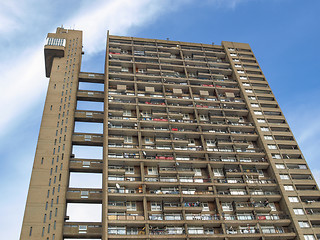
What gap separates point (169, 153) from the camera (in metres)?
56.8

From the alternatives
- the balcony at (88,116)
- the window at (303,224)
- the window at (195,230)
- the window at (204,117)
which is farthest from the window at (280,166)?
the balcony at (88,116)

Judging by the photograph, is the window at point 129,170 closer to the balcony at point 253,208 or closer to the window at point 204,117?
the balcony at point 253,208

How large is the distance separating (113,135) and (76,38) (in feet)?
105

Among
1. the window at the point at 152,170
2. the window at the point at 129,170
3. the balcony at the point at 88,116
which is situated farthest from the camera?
the balcony at the point at 88,116

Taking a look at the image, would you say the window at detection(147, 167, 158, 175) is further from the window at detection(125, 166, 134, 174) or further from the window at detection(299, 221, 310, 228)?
the window at detection(299, 221, 310, 228)

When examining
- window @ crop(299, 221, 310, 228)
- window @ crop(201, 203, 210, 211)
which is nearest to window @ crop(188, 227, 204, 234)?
window @ crop(201, 203, 210, 211)

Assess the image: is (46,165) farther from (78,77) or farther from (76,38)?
(76,38)

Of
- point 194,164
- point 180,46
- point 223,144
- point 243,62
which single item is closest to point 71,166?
point 194,164

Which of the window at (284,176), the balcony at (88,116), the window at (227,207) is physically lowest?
the window at (227,207)

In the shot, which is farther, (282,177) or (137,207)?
(282,177)

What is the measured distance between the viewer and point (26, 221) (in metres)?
47.4

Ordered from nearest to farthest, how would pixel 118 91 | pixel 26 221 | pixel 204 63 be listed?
pixel 26 221
pixel 118 91
pixel 204 63

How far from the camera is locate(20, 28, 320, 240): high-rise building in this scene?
1932 inches

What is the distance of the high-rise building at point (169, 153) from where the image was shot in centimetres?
4906
